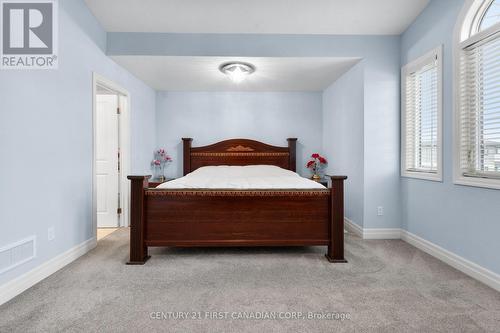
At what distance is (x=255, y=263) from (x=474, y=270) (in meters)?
1.88

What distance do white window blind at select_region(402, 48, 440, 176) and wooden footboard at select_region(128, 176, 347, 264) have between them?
1195 mm

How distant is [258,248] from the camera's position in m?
2.81

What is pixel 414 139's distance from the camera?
3.02 m

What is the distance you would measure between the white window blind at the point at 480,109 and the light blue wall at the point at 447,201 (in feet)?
0.45

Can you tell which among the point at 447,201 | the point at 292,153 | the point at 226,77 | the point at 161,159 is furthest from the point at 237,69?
the point at 447,201

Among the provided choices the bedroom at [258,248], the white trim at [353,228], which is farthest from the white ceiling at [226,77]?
the white trim at [353,228]

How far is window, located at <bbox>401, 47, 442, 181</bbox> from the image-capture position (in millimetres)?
2598

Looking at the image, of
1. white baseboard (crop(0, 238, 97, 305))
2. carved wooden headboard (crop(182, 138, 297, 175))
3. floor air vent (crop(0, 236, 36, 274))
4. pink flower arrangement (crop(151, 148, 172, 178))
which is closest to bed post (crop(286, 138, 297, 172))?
carved wooden headboard (crop(182, 138, 297, 175))

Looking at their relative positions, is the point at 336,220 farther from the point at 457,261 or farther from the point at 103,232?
the point at 103,232

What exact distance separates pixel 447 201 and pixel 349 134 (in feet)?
4.84

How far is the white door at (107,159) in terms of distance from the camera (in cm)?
362

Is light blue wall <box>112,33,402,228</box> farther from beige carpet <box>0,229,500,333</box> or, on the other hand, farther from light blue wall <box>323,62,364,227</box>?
beige carpet <box>0,229,500,333</box>

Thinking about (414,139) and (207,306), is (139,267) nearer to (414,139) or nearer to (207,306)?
(207,306)

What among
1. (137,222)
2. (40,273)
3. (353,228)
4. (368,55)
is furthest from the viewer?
(353,228)
